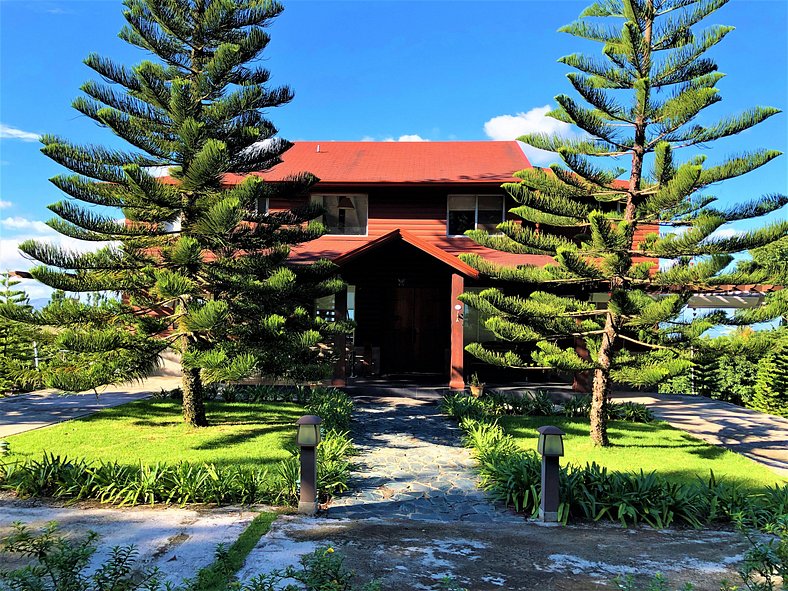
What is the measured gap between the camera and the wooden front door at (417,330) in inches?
552

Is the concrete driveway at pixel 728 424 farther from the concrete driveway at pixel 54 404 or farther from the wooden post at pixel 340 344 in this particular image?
the concrete driveway at pixel 54 404

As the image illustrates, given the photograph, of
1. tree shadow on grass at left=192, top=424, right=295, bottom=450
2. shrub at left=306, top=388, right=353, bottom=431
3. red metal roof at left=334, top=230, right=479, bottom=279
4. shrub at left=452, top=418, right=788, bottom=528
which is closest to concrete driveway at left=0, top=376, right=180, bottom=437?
tree shadow on grass at left=192, top=424, right=295, bottom=450

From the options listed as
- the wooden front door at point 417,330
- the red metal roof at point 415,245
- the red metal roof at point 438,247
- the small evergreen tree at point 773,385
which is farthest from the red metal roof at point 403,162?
the small evergreen tree at point 773,385

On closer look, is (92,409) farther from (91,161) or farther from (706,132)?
(706,132)

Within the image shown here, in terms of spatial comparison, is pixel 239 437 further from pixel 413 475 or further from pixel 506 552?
pixel 506 552

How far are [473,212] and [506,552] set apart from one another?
34.3 ft

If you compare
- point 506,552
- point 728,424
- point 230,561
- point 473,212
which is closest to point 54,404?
point 230,561

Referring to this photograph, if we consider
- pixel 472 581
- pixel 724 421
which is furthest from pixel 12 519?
pixel 724 421

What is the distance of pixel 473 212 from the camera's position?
13562mm

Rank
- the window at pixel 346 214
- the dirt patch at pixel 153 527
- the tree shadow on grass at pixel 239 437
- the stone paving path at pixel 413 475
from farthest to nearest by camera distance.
Result: 1. the window at pixel 346 214
2. the tree shadow on grass at pixel 239 437
3. the stone paving path at pixel 413 475
4. the dirt patch at pixel 153 527

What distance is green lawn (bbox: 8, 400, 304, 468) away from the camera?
21.4 feet

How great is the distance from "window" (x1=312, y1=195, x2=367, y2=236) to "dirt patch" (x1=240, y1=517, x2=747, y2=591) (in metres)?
9.81

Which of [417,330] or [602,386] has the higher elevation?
[417,330]

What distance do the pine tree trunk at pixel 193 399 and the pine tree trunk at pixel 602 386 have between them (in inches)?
245
